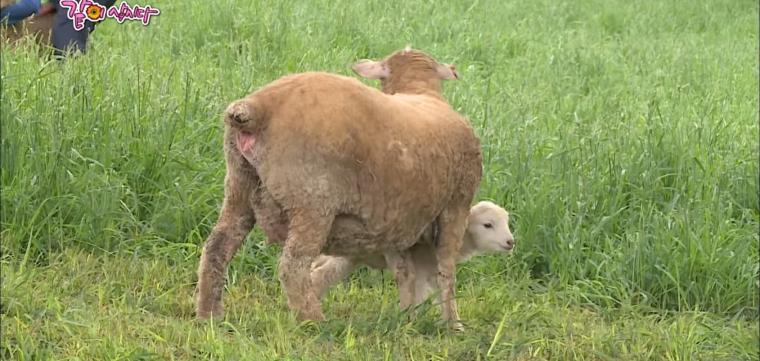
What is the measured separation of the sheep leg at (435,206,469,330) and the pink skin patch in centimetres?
116

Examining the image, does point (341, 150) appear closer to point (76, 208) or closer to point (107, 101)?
point (76, 208)

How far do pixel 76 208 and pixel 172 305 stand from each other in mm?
986

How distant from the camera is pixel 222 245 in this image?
565 cm

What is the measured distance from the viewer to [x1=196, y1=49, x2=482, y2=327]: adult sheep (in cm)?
536

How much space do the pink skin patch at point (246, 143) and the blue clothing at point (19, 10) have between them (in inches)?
152

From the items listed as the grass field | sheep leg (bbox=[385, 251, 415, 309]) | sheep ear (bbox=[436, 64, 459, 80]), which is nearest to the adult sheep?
sheep leg (bbox=[385, 251, 415, 309])

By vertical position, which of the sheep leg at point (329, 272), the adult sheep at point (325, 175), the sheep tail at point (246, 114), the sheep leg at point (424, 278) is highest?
the sheep tail at point (246, 114)

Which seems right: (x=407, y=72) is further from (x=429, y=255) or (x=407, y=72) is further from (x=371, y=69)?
(x=429, y=255)

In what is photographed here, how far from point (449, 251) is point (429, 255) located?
307 millimetres

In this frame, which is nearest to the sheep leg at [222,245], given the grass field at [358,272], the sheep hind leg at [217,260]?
the sheep hind leg at [217,260]

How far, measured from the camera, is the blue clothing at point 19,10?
8.72 meters

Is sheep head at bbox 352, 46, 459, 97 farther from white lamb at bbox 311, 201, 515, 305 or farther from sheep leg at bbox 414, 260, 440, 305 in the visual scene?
sheep leg at bbox 414, 260, 440, 305

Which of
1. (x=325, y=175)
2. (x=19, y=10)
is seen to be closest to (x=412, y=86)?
(x=325, y=175)

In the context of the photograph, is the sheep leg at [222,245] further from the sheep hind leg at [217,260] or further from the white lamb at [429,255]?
the white lamb at [429,255]
